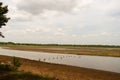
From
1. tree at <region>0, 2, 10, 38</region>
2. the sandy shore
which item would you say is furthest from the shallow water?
tree at <region>0, 2, 10, 38</region>

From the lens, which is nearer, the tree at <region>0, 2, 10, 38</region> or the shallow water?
the tree at <region>0, 2, 10, 38</region>

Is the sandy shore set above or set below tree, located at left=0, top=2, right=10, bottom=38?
below

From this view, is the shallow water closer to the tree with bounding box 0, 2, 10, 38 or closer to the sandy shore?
the sandy shore

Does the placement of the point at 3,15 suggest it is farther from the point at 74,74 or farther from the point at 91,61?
the point at 91,61

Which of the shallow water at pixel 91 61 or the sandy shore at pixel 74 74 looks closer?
the sandy shore at pixel 74 74

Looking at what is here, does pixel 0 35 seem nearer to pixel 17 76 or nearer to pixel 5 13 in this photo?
pixel 5 13

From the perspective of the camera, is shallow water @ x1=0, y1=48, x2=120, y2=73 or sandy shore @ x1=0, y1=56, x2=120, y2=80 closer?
sandy shore @ x1=0, y1=56, x2=120, y2=80

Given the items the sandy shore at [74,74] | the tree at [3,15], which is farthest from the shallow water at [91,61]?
the tree at [3,15]

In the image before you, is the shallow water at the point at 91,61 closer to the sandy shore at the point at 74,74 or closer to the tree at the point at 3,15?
the sandy shore at the point at 74,74

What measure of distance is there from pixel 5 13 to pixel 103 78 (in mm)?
15710

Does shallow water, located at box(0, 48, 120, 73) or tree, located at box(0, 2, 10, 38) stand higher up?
tree, located at box(0, 2, 10, 38)

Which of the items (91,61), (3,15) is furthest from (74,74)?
(91,61)

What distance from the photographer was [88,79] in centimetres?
2764

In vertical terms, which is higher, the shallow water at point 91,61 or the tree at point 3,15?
the tree at point 3,15
